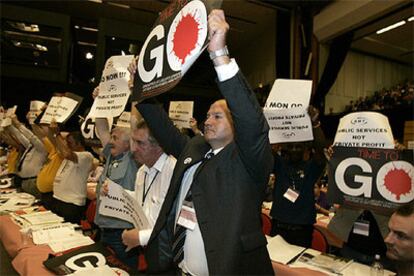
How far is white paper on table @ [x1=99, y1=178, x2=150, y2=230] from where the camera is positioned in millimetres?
1510

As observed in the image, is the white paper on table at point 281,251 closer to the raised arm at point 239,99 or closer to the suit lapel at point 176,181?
the suit lapel at point 176,181

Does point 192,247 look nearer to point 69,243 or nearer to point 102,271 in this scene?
point 102,271

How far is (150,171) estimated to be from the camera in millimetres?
1849

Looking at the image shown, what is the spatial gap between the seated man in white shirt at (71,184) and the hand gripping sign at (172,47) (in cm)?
193

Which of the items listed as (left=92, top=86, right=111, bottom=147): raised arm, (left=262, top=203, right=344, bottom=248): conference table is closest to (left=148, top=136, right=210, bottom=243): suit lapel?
(left=92, top=86, right=111, bottom=147): raised arm

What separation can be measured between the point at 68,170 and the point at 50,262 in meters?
1.53

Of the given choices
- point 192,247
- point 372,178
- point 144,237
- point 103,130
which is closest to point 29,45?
point 103,130

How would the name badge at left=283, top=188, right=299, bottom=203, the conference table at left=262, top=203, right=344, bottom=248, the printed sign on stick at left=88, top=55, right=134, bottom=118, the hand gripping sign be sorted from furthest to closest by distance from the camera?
the conference table at left=262, top=203, right=344, bottom=248 → the name badge at left=283, top=188, right=299, bottom=203 → the printed sign on stick at left=88, top=55, right=134, bottom=118 → the hand gripping sign

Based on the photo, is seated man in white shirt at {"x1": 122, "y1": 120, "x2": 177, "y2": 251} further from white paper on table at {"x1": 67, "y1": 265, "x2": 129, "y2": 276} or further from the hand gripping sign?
the hand gripping sign

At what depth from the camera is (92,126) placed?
3.52m

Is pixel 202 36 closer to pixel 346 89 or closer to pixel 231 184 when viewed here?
pixel 231 184

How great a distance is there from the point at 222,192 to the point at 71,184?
224cm

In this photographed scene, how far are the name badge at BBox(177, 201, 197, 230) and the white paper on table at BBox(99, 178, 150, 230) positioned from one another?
0.76ft

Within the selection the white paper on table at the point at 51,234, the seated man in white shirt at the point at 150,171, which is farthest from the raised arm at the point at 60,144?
the seated man in white shirt at the point at 150,171
